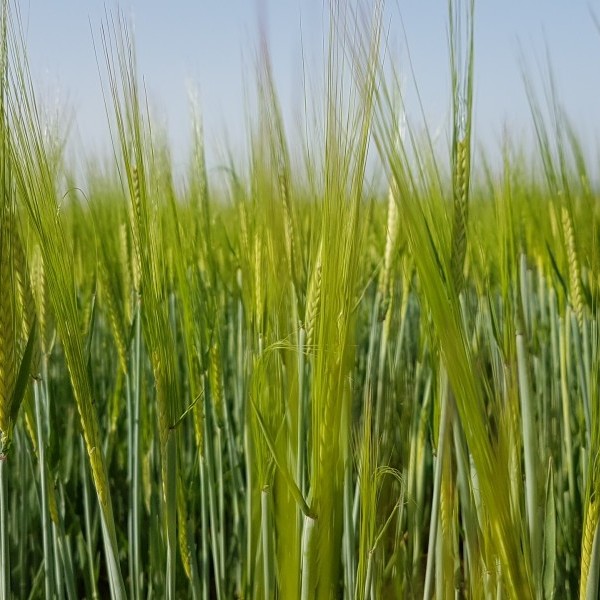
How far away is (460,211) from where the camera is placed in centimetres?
86

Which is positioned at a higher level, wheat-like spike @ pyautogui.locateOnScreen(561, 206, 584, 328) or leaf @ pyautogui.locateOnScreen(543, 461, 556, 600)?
wheat-like spike @ pyautogui.locateOnScreen(561, 206, 584, 328)

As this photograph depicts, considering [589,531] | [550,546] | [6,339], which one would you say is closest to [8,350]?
[6,339]

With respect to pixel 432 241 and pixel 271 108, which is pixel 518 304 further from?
pixel 271 108

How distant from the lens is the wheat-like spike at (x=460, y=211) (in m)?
0.83

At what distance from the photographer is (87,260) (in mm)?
1819

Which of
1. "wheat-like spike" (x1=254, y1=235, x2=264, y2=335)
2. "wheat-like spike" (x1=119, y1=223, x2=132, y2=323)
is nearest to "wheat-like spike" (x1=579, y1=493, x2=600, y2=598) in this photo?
"wheat-like spike" (x1=254, y1=235, x2=264, y2=335)

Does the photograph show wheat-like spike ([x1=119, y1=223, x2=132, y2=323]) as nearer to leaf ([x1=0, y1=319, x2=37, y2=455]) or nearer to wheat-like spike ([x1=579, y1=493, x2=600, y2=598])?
leaf ([x1=0, y1=319, x2=37, y2=455])

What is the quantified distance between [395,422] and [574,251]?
17.3 inches

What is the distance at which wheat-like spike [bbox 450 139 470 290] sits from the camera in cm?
83

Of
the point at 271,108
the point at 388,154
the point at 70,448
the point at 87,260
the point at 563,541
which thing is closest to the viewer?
the point at 388,154

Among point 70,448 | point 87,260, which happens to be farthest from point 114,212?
point 70,448

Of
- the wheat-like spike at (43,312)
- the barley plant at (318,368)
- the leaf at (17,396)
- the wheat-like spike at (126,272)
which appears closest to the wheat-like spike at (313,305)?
the barley plant at (318,368)

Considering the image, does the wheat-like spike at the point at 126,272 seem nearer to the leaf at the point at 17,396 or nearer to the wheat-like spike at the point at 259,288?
the wheat-like spike at the point at 259,288

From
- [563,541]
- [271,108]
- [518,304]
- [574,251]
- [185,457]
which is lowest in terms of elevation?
[563,541]
